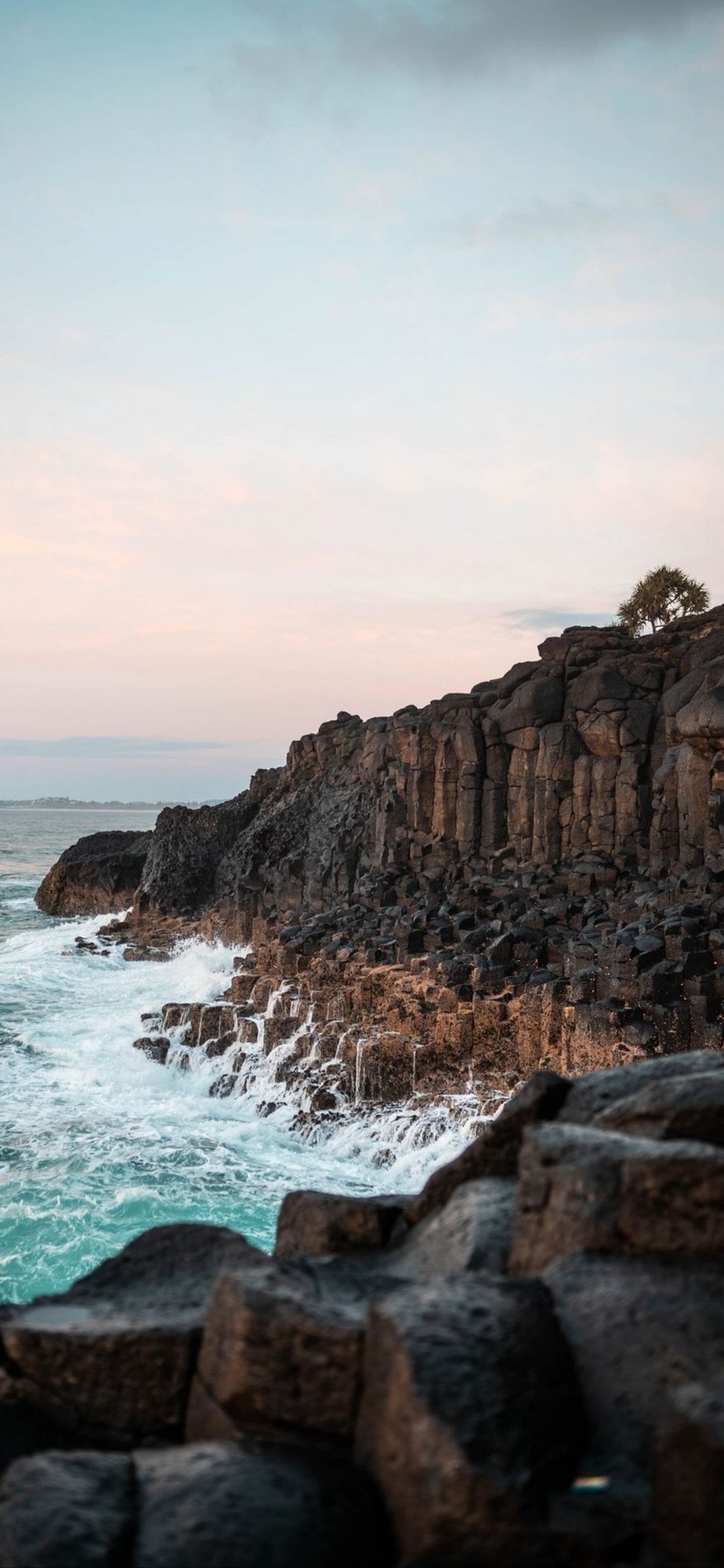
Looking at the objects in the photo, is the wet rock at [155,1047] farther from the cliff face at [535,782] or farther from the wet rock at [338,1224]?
the wet rock at [338,1224]

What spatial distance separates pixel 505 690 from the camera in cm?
3866

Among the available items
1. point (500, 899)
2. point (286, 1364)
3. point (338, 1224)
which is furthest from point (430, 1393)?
point (500, 899)

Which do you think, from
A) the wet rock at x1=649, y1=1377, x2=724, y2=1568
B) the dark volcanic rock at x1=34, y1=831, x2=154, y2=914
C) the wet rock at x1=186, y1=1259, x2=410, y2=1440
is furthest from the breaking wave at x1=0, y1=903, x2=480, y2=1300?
the dark volcanic rock at x1=34, y1=831, x2=154, y2=914

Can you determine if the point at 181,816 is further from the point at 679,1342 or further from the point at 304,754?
the point at 679,1342

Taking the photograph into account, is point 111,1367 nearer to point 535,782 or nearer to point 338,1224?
point 338,1224

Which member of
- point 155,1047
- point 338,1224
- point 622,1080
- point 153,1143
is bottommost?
point 153,1143

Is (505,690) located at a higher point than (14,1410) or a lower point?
higher

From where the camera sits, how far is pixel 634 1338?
3.93 metres

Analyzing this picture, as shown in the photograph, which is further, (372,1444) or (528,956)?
(528,956)

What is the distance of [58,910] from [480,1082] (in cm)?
4736

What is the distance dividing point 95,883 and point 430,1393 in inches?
2415

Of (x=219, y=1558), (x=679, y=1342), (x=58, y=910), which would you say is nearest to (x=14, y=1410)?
(x=219, y=1558)

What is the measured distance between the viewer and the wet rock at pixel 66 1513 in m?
3.33

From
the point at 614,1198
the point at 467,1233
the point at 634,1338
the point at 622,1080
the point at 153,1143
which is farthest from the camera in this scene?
the point at 153,1143
